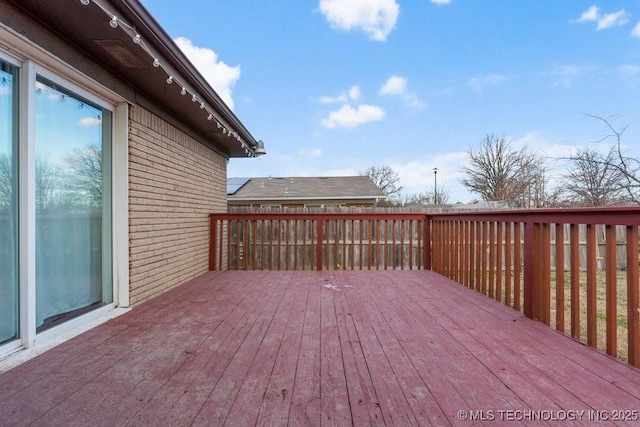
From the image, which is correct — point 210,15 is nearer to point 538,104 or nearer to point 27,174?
point 27,174

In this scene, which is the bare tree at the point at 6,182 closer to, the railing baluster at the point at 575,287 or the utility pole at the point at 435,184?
the railing baluster at the point at 575,287

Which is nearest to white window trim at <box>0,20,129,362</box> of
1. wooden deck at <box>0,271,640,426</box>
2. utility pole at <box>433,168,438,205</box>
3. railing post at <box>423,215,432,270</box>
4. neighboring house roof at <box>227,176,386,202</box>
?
wooden deck at <box>0,271,640,426</box>

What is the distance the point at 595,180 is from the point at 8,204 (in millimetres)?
10978

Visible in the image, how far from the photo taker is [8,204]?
1878 millimetres

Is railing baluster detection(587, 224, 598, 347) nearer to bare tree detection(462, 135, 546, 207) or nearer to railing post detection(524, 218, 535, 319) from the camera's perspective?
railing post detection(524, 218, 535, 319)

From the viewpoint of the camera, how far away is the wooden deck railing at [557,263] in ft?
5.98

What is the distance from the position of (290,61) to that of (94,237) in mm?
7787

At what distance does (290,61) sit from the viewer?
8.80m

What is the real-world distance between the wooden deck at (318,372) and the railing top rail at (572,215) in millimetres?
850

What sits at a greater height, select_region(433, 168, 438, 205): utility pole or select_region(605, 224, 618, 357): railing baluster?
select_region(433, 168, 438, 205): utility pole

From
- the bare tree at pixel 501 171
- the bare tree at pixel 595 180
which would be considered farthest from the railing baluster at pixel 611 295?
the bare tree at pixel 501 171

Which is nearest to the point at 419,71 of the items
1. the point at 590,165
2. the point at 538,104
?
the point at 538,104

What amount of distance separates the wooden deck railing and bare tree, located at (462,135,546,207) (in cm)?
1286

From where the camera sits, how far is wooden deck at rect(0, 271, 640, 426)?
132 cm
